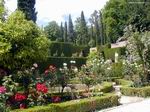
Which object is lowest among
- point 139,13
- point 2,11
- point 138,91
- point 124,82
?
point 138,91

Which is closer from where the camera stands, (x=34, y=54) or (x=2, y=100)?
(x=2, y=100)

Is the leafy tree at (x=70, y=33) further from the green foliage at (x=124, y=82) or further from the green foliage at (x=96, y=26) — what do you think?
the green foliage at (x=124, y=82)

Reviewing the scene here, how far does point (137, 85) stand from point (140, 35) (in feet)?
15.2

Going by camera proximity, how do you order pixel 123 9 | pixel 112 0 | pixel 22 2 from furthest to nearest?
pixel 112 0
pixel 123 9
pixel 22 2

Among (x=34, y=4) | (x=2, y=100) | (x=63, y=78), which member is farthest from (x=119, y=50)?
(x=2, y=100)

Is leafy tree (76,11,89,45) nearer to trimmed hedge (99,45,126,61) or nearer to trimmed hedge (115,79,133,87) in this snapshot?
trimmed hedge (99,45,126,61)

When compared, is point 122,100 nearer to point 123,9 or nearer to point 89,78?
point 89,78

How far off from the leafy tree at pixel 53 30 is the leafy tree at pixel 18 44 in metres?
55.3

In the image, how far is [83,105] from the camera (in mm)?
17344

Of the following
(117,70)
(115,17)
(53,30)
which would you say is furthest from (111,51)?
(53,30)

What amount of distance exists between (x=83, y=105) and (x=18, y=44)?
833cm

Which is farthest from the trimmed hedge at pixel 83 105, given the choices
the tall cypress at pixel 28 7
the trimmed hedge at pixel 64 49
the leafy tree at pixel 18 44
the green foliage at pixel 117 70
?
the trimmed hedge at pixel 64 49

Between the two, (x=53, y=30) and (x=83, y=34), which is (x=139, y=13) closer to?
(x=83, y=34)

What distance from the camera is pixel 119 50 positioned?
2009 inches
